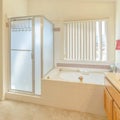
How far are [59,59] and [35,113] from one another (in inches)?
75.5

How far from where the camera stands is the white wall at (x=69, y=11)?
12.8 feet

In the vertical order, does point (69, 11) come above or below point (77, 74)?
above

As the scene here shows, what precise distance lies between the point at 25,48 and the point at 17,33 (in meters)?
0.42

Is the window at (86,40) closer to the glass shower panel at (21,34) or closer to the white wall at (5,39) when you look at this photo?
Result: the glass shower panel at (21,34)

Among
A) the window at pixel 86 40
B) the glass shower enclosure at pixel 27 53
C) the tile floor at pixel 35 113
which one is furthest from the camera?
the window at pixel 86 40

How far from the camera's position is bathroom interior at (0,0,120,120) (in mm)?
2803

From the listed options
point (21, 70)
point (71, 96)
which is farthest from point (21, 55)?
point (71, 96)

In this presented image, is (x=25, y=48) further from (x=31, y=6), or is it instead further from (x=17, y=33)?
(x=31, y=6)

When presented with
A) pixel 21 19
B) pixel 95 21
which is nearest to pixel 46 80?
pixel 21 19

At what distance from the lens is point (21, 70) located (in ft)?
11.3

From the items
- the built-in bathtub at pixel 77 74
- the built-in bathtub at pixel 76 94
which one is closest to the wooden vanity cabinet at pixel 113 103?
the built-in bathtub at pixel 76 94

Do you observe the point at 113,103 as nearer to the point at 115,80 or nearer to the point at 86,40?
the point at 115,80

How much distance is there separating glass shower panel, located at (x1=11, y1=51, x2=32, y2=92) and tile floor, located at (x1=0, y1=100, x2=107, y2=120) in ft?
1.51

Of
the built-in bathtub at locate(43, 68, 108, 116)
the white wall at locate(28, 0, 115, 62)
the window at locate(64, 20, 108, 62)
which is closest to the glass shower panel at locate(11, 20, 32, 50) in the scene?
the built-in bathtub at locate(43, 68, 108, 116)
